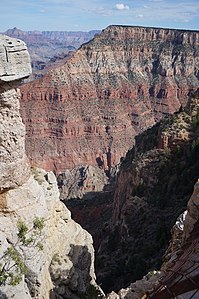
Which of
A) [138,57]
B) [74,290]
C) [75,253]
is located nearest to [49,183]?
[75,253]

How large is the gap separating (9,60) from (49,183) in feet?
23.1

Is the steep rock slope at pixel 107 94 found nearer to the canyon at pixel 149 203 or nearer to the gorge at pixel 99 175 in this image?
the gorge at pixel 99 175

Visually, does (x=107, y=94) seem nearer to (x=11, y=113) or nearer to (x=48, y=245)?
(x=48, y=245)

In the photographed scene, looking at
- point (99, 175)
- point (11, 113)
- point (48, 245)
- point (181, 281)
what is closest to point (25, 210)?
point (48, 245)

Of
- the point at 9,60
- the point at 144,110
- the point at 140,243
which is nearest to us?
the point at 9,60

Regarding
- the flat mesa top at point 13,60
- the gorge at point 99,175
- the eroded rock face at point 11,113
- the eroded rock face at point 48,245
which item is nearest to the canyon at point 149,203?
the gorge at point 99,175

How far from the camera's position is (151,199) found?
134 ft

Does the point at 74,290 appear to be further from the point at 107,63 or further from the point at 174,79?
the point at 174,79

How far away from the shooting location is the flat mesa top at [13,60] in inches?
592

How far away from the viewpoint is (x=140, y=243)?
114 ft

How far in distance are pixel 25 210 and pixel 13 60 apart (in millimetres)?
6112

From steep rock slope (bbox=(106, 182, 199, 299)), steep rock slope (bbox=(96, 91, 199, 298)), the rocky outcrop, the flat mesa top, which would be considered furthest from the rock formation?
the rocky outcrop

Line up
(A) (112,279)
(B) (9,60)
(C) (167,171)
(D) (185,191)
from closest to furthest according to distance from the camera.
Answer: (B) (9,60), (A) (112,279), (D) (185,191), (C) (167,171)

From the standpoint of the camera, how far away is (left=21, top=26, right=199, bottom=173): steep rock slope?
11562 centimetres
